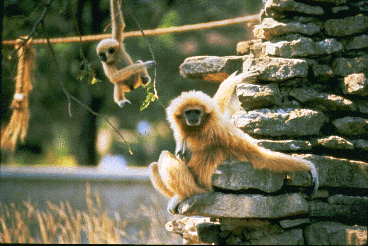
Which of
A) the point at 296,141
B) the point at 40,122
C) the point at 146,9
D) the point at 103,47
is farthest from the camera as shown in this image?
the point at 40,122

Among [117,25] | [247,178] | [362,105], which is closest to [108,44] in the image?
[117,25]

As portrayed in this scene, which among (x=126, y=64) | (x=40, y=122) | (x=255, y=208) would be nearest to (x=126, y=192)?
(x=126, y=64)

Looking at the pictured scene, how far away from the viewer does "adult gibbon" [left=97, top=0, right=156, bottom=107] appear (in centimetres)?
414

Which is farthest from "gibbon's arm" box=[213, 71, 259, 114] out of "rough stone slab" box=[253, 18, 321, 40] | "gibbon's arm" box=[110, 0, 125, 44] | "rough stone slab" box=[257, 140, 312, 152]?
"gibbon's arm" box=[110, 0, 125, 44]

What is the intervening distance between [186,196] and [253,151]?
2.46 ft

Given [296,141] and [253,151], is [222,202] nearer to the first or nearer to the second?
[253,151]

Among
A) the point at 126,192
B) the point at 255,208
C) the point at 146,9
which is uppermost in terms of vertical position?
the point at 146,9

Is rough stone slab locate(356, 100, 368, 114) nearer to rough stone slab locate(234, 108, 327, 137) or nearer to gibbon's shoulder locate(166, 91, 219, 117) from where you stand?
rough stone slab locate(234, 108, 327, 137)

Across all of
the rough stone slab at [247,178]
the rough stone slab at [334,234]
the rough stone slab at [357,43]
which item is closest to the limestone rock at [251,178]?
the rough stone slab at [247,178]

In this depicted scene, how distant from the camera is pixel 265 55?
3600 mm

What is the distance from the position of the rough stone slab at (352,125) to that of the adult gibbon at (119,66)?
2.06 m

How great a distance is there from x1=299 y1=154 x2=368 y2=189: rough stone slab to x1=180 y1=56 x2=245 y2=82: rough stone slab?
1.19 meters

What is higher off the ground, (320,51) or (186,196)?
(320,51)

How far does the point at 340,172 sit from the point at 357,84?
80 centimetres
